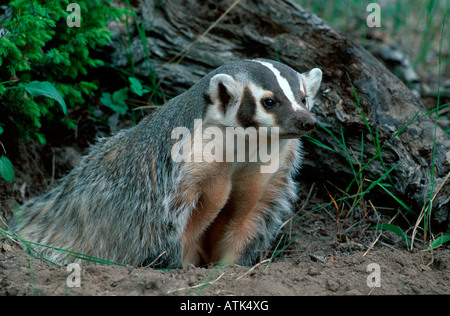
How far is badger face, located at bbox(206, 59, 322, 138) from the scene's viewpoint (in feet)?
7.03

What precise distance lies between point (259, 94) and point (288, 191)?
75 cm

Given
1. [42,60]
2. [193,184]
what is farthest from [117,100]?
[193,184]

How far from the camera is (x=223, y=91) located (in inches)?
89.1

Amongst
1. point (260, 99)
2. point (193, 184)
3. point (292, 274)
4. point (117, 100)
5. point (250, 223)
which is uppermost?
point (117, 100)

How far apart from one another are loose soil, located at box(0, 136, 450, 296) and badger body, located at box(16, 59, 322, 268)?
9.6 inches

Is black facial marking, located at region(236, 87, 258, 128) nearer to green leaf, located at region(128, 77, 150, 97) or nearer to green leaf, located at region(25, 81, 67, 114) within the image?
green leaf, located at region(25, 81, 67, 114)

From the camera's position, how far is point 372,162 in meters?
2.98

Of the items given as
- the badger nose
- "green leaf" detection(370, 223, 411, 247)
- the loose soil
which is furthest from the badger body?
"green leaf" detection(370, 223, 411, 247)

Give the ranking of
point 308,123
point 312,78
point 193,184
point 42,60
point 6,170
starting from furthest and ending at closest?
point 42,60
point 6,170
point 312,78
point 193,184
point 308,123

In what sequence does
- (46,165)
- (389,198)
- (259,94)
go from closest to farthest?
(259,94) → (389,198) → (46,165)

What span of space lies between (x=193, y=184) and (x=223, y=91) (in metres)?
0.46

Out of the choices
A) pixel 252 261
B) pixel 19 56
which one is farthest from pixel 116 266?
pixel 19 56

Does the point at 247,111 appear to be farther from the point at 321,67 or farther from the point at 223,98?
the point at 321,67
